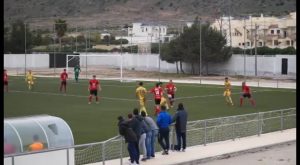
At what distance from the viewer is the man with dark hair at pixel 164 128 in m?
16.2

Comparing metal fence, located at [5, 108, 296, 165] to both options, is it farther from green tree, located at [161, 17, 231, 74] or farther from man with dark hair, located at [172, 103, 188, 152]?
green tree, located at [161, 17, 231, 74]

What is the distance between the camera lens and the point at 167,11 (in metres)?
154

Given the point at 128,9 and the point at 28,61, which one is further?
the point at 128,9

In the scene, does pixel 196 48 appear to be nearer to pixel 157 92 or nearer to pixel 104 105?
pixel 104 105

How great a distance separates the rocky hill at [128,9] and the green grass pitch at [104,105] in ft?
314

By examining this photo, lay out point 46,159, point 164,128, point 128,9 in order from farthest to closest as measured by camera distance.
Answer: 1. point 128,9
2. point 164,128
3. point 46,159

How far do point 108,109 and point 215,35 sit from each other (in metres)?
38.7

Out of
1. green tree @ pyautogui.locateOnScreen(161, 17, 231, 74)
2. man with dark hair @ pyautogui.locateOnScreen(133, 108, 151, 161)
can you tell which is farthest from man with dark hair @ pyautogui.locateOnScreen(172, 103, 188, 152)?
green tree @ pyautogui.locateOnScreen(161, 17, 231, 74)

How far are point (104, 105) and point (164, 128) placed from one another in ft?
47.5

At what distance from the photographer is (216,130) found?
757 inches

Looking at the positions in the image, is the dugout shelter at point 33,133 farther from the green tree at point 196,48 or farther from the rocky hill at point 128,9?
the rocky hill at point 128,9

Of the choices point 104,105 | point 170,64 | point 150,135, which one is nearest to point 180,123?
point 150,135

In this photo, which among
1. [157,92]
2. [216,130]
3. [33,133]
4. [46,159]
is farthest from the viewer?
[157,92]

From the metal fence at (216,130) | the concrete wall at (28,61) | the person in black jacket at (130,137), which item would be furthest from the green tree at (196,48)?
the person in black jacket at (130,137)
